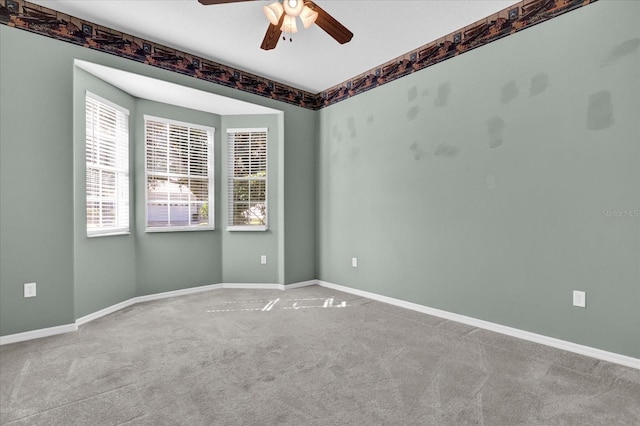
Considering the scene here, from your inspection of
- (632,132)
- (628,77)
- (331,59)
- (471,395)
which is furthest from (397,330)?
(331,59)

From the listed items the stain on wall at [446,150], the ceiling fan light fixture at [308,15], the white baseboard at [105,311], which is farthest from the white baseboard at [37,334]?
the stain on wall at [446,150]

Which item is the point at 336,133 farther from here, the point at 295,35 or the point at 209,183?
the point at 209,183

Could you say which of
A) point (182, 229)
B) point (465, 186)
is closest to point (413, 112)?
point (465, 186)

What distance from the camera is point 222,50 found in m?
3.70

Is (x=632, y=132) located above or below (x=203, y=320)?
above

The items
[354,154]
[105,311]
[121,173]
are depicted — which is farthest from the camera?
[354,154]

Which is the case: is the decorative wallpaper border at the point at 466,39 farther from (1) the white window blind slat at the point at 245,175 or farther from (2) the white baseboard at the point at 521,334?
(2) the white baseboard at the point at 521,334

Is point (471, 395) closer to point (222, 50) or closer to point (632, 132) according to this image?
point (632, 132)

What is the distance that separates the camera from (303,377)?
7.11 feet

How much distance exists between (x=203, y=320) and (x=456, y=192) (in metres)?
3.08

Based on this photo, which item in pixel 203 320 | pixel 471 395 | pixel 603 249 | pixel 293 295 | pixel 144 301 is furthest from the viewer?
pixel 293 295

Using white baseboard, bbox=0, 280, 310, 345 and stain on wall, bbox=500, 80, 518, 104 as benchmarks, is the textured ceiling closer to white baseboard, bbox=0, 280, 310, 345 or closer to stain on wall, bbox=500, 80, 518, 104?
stain on wall, bbox=500, 80, 518, 104

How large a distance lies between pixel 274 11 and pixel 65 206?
8.85 ft

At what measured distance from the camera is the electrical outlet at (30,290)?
2.82 meters
